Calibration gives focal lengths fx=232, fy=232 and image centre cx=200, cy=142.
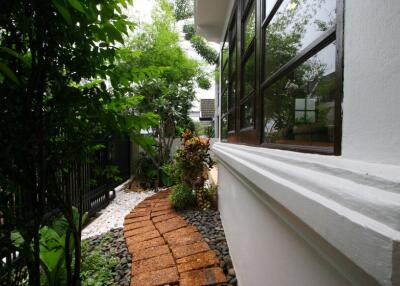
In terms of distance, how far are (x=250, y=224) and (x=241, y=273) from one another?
67 cm

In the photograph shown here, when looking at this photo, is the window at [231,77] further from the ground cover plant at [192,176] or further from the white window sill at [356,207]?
the white window sill at [356,207]

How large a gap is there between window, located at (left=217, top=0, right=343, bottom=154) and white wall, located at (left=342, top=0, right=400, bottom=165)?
0.30 ft

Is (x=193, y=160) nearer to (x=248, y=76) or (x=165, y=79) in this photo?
(x=248, y=76)

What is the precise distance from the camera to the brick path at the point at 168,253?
2.38 metres

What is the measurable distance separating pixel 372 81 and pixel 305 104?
620 millimetres

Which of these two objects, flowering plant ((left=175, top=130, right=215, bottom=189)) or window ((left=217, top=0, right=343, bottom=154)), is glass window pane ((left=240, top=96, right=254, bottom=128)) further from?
flowering plant ((left=175, top=130, right=215, bottom=189))

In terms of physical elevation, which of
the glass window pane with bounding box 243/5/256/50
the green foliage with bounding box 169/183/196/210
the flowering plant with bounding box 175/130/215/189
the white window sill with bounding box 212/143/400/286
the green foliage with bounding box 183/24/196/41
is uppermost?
the green foliage with bounding box 183/24/196/41

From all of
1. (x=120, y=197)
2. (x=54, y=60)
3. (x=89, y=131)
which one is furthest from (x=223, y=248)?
(x=120, y=197)

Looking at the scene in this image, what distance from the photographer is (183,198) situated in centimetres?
462

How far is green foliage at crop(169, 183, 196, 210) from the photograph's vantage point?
4609 millimetres

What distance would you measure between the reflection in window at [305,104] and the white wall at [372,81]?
181 millimetres

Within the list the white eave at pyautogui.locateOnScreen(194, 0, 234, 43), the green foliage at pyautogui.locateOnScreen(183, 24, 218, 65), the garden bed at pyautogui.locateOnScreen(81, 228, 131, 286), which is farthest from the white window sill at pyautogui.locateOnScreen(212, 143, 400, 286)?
the green foliage at pyautogui.locateOnScreen(183, 24, 218, 65)

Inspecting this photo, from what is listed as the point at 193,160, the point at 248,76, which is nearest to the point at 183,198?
the point at 193,160

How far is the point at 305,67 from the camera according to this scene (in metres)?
1.17
